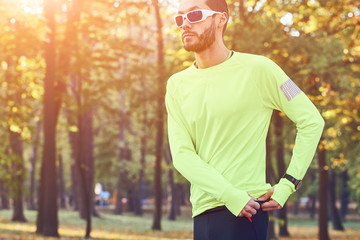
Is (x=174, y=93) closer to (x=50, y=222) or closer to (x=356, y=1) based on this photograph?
(x=356, y=1)

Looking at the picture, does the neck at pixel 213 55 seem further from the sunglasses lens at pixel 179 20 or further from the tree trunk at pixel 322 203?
the tree trunk at pixel 322 203

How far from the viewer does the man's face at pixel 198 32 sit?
127 inches

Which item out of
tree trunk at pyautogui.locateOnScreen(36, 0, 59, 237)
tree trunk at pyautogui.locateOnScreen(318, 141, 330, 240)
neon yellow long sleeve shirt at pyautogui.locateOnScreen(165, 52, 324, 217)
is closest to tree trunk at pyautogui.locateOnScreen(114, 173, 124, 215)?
tree trunk at pyautogui.locateOnScreen(318, 141, 330, 240)

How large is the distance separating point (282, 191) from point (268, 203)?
10 centimetres

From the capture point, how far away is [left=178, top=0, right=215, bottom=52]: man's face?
3.22m

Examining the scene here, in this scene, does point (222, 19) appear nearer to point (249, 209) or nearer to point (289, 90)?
point (289, 90)

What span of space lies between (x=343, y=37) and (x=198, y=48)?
17615 millimetres

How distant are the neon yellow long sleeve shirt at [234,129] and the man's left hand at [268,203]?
0.02m

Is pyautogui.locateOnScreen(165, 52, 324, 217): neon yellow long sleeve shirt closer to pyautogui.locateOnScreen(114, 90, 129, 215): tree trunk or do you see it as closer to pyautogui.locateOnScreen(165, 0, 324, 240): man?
pyautogui.locateOnScreen(165, 0, 324, 240): man

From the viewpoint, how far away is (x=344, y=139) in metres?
24.0

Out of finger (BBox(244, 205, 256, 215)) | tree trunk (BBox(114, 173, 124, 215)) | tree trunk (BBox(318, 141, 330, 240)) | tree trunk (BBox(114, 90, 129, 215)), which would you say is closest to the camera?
finger (BBox(244, 205, 256, 215))

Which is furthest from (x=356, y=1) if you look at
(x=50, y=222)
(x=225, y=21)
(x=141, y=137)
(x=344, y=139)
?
(x=141, y=137)

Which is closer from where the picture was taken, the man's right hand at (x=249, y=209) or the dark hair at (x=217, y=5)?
the man's right hand at (x=249, y=209)

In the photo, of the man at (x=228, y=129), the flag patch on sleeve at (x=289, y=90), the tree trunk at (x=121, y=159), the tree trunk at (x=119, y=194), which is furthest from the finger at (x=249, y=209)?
the tree trunk at (x=119, y=194)
